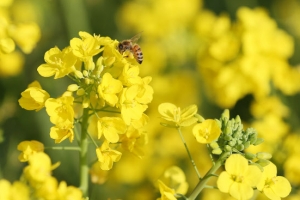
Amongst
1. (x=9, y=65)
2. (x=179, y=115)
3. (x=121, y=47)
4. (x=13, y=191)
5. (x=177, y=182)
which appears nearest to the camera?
(x=13, y=191)

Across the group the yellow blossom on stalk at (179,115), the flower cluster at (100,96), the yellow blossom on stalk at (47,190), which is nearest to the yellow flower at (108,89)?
the flower cluster at (100,96)

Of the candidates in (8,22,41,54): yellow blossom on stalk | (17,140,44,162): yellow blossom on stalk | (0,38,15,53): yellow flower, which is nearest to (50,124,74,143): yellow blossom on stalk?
(17,140,44,162): yellow blossom on stalk

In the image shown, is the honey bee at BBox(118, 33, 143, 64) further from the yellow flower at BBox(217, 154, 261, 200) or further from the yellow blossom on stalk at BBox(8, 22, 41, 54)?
the yellow flower at BBox(217, 154, 261, 200)

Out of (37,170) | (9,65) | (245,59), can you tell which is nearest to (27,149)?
(37,170)

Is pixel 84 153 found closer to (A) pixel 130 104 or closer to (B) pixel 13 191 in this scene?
(A) pixel 130 104

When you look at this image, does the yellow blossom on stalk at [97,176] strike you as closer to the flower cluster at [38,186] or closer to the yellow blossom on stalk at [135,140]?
the yellow blossom on stalk at [135,140]
